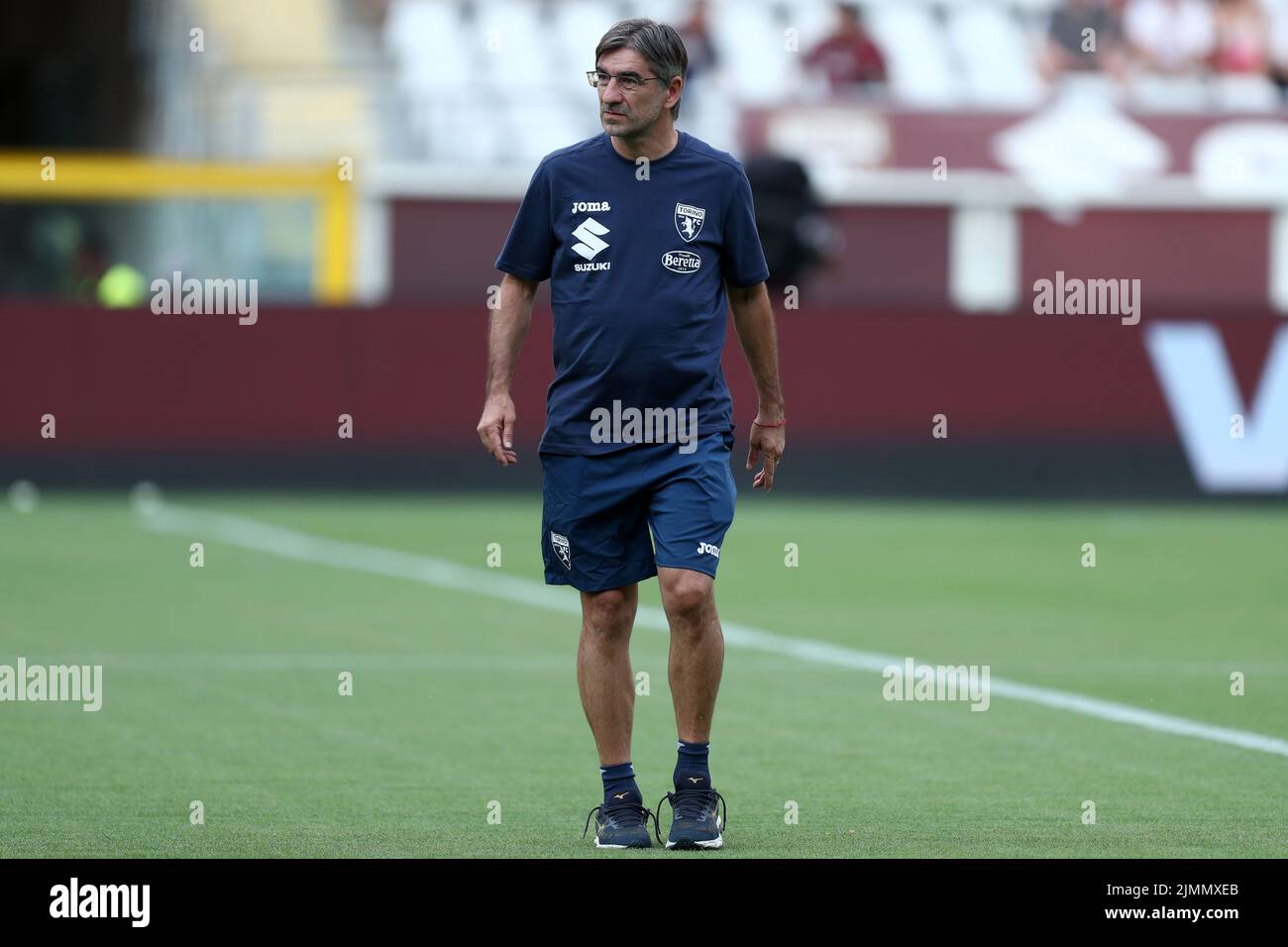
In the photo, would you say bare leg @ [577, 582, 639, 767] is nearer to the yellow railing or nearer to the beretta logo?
the beretta logo

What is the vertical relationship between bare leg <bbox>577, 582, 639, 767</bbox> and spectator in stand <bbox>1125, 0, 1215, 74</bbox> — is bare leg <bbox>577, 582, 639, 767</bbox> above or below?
below

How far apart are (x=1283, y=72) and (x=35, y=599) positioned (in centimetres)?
2004

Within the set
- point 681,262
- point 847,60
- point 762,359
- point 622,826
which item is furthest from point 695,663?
point 847,60

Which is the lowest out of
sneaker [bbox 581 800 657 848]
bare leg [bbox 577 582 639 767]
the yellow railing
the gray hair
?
sneaker [bbox 581 800 657 848]

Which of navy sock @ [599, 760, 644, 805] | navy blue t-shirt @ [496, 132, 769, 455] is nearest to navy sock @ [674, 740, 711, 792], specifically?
navy sock @ [599, 760, 644, 805]

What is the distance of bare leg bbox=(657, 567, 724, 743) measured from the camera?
7395 mm

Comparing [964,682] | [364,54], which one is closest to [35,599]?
[964,682]

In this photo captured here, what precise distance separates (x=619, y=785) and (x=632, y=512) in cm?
81

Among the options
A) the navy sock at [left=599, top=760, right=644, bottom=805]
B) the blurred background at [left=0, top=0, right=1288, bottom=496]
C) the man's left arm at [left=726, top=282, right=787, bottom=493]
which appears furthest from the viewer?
the blurred background at [left=0, top=0, right=1288, bottom=496]

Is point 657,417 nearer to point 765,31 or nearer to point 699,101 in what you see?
point 699,101

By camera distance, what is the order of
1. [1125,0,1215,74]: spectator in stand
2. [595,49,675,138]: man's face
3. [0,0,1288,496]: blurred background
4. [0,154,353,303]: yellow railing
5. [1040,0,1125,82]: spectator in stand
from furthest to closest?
[1125,0,1215,74]: spectator in stand → [1040,0,1125,82]: spectator in stand → [0,154,353,303]: yellow railing → [0,0,1288,496]: blurred background → [595,49,675,138]: man's face

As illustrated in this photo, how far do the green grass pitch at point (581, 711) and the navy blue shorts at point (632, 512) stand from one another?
0.82 m

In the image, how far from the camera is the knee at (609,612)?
7.49 m

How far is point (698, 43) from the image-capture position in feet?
91.6
